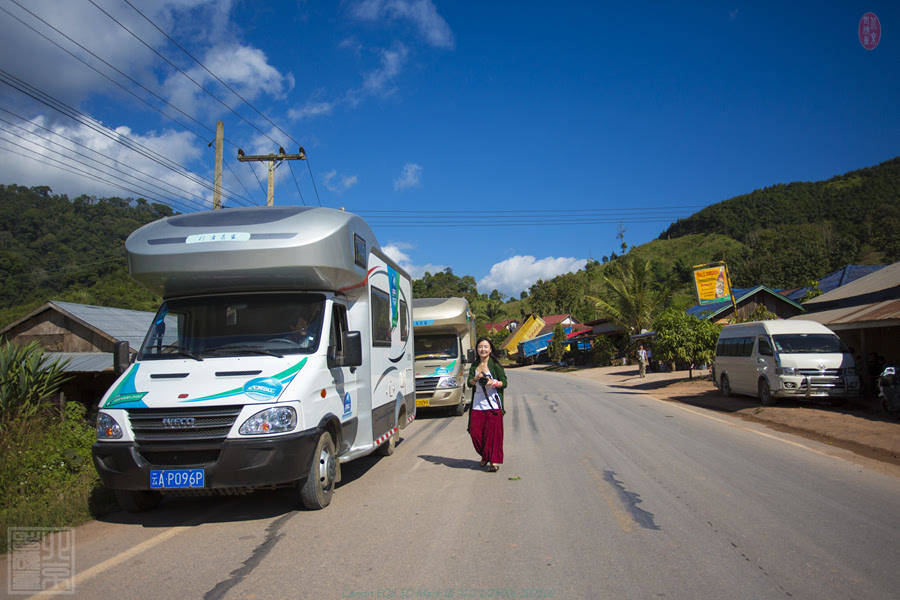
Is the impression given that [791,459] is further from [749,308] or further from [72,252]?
[72,252]

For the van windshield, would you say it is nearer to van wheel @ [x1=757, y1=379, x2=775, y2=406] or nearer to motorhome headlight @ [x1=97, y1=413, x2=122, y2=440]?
van wheel @ [x1=757, y1=379, x2=775, y2=406]

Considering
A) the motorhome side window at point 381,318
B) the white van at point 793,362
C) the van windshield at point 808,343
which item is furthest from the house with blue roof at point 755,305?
the motorhome side window at point 381,318

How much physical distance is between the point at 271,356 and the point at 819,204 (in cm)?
10022

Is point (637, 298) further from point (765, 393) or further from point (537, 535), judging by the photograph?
point (537, 535)

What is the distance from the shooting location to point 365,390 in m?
7.41

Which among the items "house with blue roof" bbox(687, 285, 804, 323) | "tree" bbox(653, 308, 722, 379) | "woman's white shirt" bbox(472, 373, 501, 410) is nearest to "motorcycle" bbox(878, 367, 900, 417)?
"woman's white shirt" bbox(472, 373, 501, 410)

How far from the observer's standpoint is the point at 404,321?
33.3 ft

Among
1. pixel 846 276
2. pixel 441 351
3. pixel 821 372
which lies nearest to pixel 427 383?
pixel 441 351

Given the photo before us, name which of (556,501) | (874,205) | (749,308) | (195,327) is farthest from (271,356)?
(874,205)

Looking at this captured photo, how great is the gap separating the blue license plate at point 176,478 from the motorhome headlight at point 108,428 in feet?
1.70

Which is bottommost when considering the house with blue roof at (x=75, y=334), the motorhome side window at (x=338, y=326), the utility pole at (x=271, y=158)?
the motorhome side window at (x=338, y=326)

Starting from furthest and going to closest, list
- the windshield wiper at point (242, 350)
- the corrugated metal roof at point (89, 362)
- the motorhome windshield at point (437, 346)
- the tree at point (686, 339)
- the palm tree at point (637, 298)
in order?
the palm tree at point (637, 298)
the tree at point (686, 339)
the corrugated metal roof at point (89, 362)
the motorhome windshield at point (437, 346)
the windshield wiper at point (242, 350)

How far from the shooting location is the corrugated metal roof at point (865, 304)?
13.1 meters

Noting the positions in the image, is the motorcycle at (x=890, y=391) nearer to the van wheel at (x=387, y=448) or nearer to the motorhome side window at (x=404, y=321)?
the motorhome side window at (x=404, y=321)
